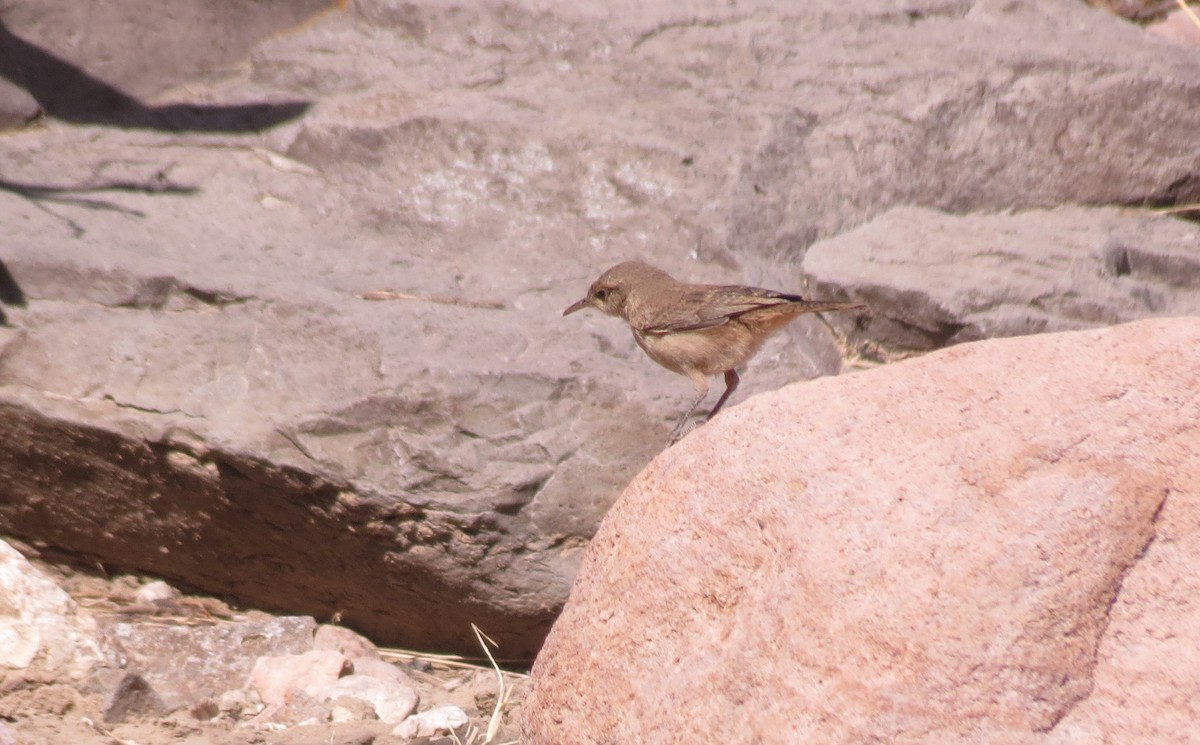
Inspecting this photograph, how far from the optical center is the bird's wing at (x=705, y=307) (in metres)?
4.96

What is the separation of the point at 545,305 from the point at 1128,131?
2.95 m

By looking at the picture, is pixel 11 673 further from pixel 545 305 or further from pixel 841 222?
pixel 841 222

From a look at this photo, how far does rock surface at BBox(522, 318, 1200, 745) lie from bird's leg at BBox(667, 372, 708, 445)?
1.32 m

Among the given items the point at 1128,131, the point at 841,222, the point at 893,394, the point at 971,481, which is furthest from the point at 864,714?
the point at 1128,131

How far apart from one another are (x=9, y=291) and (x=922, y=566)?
3.86 metres

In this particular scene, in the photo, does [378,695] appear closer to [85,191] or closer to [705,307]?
[705,307]

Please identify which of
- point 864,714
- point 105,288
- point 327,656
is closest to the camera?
point 864,714

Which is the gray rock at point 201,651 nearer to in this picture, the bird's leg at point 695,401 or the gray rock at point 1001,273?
the bird's leg at point 695,401

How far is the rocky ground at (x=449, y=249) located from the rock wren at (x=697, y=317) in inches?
6.1

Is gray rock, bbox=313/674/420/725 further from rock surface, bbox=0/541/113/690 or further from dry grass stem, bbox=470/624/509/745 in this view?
rock surface, bbox=0/541/113/690

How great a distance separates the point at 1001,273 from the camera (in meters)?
5.59

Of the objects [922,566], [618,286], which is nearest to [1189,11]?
[618,286]

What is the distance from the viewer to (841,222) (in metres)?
6.02

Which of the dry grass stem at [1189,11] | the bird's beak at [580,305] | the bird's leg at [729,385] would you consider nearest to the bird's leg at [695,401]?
the bird's leg at [729,385]
